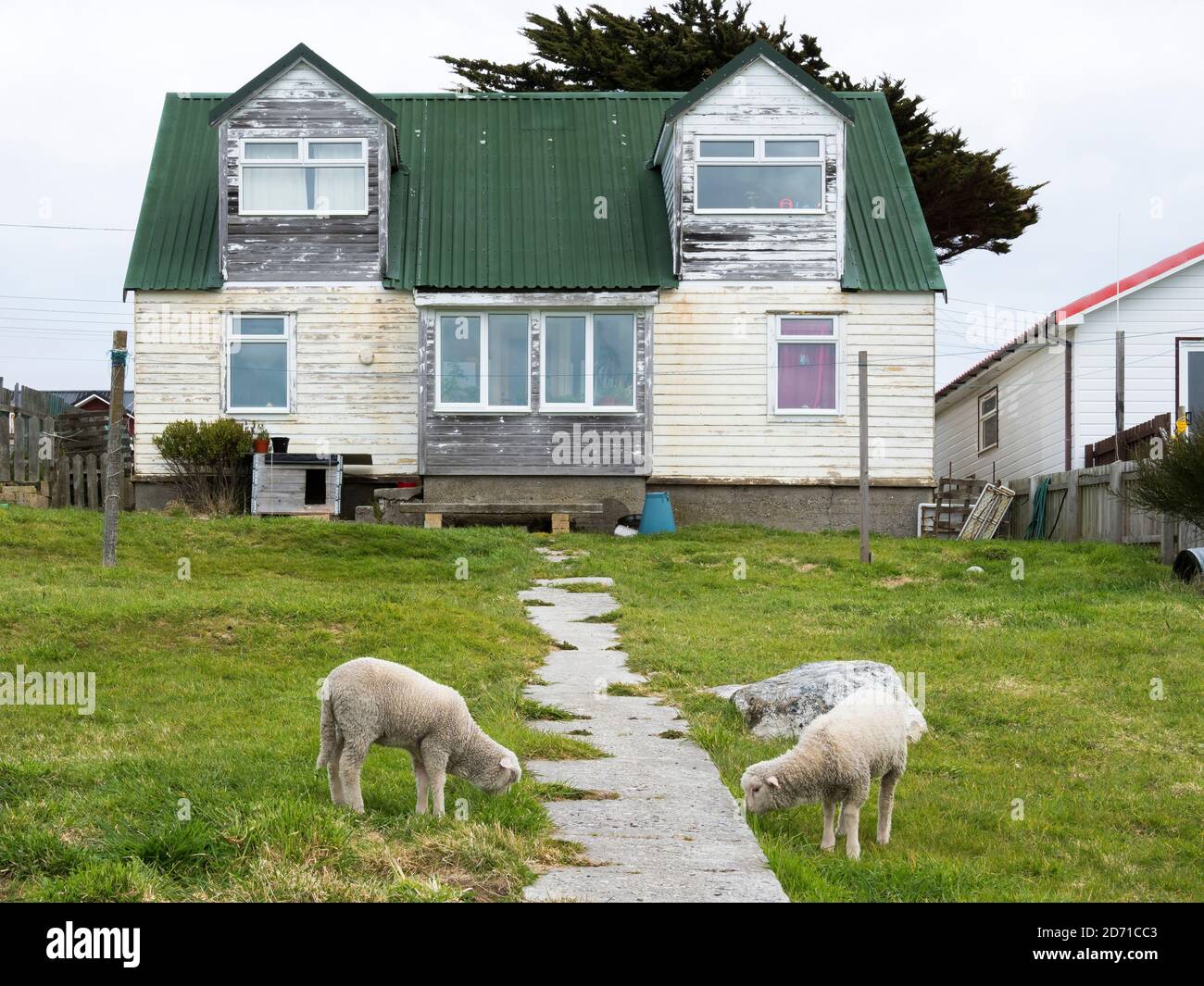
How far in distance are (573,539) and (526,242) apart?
6589 millimetres

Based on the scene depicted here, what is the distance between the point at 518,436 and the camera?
2355cm

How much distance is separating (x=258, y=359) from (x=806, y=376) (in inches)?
391

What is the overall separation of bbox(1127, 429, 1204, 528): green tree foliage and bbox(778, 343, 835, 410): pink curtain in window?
7.57 meters

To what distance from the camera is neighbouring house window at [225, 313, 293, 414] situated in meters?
23.9

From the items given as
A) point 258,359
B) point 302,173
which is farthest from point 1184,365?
point 258,359

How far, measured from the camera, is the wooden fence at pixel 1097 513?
18469 mm

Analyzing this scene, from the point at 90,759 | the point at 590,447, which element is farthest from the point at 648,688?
the point at 590,447

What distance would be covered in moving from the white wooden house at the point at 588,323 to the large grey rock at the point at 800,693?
46.2 feet

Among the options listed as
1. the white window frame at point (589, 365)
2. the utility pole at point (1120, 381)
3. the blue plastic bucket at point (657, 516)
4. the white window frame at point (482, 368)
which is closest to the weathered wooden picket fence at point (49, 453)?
the white window frame at point (482, 368)

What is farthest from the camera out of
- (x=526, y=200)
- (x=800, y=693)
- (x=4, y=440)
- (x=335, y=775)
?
(x=526, y=200)

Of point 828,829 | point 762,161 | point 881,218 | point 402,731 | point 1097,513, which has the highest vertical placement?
point 762,161

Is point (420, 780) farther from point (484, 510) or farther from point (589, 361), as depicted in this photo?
point (589, 361)

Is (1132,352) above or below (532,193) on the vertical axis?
below

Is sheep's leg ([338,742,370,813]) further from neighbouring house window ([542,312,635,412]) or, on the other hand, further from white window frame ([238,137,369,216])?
white window frame ([238,137,369,216])
